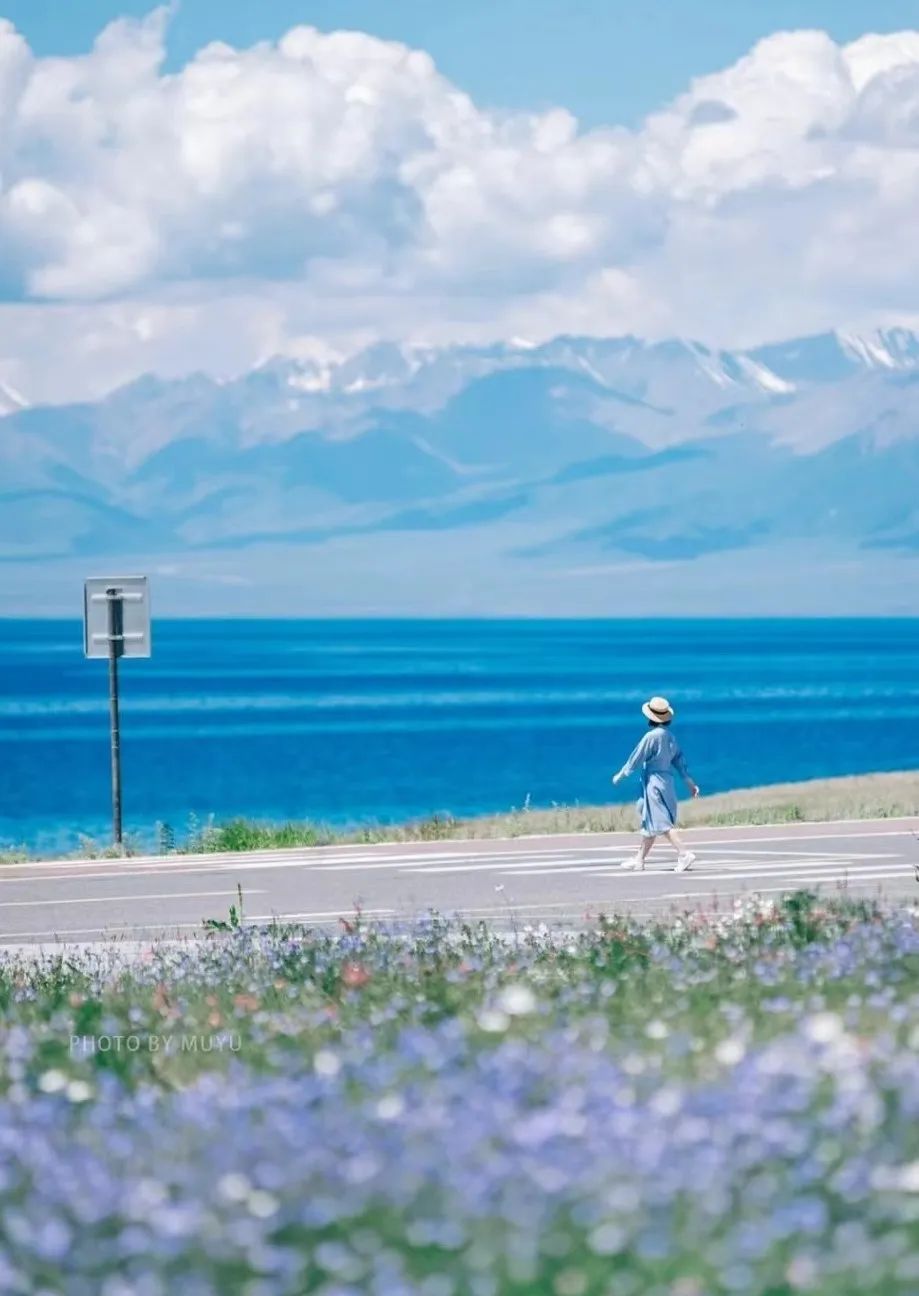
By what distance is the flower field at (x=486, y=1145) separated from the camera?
541 cm

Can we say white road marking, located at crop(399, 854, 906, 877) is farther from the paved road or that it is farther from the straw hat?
the straw hat

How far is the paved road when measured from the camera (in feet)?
56.6

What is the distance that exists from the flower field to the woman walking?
35.0ft

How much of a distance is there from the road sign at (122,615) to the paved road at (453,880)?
14.2 feet

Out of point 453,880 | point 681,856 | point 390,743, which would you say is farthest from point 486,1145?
point 390,743

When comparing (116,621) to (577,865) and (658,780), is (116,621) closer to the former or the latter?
(577,865)

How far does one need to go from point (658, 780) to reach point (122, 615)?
9068 millimetres

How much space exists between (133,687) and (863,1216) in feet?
568

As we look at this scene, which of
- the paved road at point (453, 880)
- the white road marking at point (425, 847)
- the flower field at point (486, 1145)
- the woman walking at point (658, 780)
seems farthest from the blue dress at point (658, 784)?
the flower field at point (486, 1145)

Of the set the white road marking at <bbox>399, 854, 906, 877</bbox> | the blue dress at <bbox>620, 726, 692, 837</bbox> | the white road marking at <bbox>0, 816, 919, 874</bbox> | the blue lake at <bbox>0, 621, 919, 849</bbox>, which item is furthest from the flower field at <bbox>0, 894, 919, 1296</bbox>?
the blue lake at <bbox>0, 621, 919, 849</bbox>

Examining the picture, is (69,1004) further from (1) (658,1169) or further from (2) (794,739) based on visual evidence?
(2) (794,739)

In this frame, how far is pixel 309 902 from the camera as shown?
1841cm

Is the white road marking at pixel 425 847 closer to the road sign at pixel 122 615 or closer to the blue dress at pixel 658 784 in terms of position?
the blue dress at pixel 658 784

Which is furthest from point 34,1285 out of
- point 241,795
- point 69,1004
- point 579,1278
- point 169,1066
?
point 241,795
